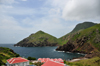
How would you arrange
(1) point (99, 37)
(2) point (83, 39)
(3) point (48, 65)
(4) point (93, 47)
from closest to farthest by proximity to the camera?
(3) point (48, 65)
(4) point (93, 47)
(1) point (99, 37)
(2) point (83, 39)

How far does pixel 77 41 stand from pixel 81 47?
15689 millimetres

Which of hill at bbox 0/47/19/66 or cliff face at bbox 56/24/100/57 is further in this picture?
cliff face at bbox 56/24/100/57

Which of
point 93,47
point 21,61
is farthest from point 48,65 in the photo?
point 93,47

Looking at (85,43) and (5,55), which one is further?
(85,43)

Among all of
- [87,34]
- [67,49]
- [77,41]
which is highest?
[87,34]

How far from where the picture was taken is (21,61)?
3384 centimetres

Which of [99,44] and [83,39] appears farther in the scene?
[83,39]

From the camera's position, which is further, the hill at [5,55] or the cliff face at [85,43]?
the cliff face at [85,43]

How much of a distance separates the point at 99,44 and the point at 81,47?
85.3ft

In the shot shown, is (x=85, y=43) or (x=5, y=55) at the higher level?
(x=85, y=43)

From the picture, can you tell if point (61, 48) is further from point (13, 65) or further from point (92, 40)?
point (13, 65)

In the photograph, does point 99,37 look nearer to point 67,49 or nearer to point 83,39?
point 83,39

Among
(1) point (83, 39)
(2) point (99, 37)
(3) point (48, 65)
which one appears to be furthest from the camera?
(1) point (83, 39)

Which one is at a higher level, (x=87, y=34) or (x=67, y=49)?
(x=87, y=34)
